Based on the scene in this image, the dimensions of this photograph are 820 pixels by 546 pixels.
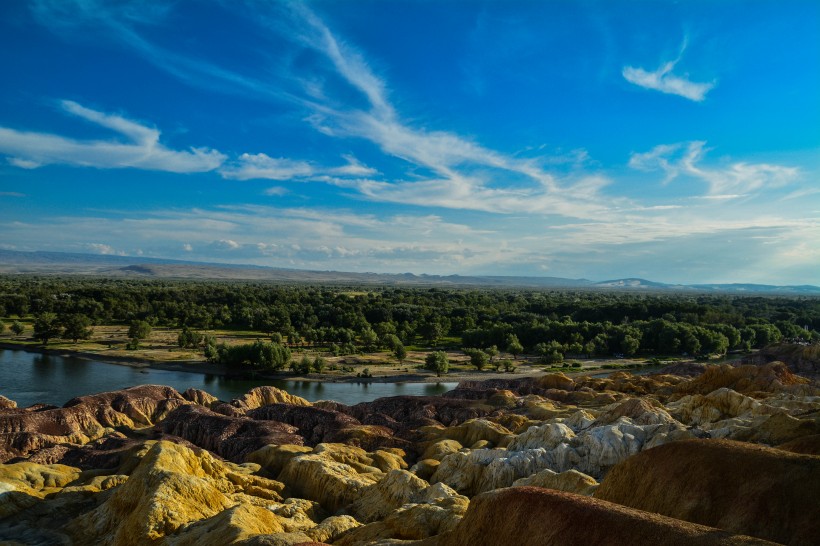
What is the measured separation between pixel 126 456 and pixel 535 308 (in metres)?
156

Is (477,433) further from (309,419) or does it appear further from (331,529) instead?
(331,529)

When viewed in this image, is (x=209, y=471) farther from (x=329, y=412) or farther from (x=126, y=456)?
(x=329, y=412)

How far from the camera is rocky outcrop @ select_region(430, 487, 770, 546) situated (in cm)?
1370

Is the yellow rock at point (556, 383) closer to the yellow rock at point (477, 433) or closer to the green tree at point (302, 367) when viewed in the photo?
the yellow rock at point (477, 433)

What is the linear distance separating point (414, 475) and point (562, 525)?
45.1 ft

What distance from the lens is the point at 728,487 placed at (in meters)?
18.6

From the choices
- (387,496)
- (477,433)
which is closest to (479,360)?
(477,433)

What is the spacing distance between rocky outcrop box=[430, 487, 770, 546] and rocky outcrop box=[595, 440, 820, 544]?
14.8 ft

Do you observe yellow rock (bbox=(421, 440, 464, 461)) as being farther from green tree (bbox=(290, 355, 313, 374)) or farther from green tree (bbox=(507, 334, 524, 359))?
green tree (bbox=(507, 334, 524, 359))

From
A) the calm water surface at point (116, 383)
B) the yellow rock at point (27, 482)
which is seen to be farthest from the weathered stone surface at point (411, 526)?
the calm water surface at point (116, 383)

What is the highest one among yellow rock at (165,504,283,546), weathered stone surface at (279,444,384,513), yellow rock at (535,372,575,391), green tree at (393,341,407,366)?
yellow rock at (165,504,283,546)

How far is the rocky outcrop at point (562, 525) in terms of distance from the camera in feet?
44.9

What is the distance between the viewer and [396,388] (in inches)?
3575

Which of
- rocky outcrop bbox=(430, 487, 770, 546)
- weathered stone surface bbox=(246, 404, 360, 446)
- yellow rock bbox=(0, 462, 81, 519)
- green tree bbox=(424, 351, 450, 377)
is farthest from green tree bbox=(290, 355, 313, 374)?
rocky outcrop bbox=(430, 487, 770, 546)
